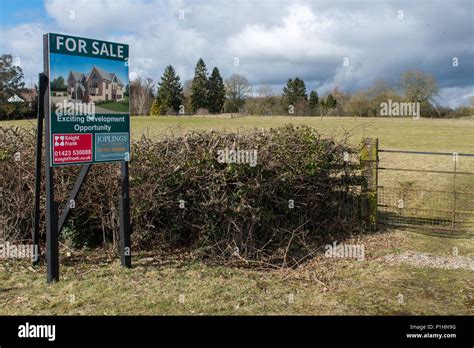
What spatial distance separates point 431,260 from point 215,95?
7521 cm

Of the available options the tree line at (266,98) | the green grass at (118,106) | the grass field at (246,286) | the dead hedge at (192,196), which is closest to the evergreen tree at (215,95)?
the tree line at (266,98)

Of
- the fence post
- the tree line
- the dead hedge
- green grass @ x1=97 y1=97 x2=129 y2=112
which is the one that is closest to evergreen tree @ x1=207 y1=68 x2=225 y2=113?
the tree line

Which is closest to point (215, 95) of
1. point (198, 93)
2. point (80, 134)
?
point (198, 93)

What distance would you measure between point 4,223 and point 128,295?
A: 3.39 meters

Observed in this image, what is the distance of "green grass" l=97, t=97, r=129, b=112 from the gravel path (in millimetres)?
4634

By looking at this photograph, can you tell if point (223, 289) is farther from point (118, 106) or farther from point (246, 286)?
point (118, 106)

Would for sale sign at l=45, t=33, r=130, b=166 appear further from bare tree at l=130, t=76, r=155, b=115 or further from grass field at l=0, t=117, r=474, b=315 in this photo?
bare tree at l=130, t=76, r=155, b=115

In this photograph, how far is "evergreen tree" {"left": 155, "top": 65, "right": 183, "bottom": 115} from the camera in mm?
79000
